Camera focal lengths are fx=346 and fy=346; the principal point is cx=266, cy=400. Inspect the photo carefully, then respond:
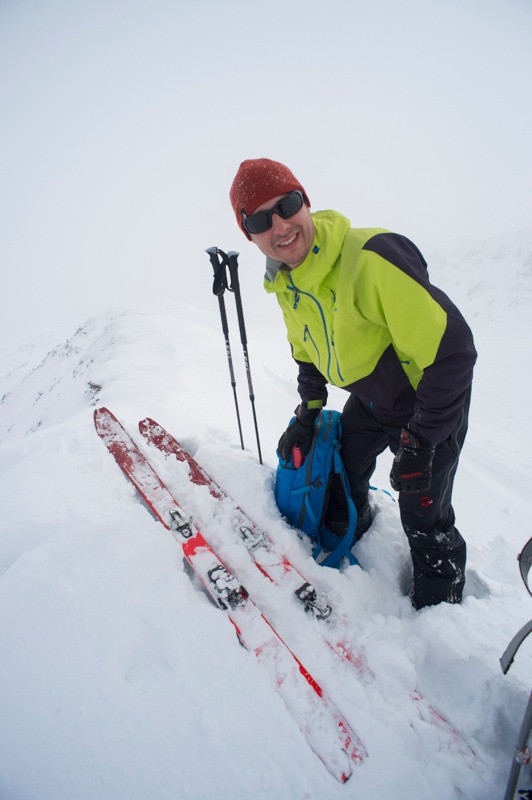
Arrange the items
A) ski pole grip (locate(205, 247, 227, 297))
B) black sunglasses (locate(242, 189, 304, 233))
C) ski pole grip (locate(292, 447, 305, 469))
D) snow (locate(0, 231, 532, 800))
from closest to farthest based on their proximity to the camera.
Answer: snow (locate(0, 231, 532, 800)), black sunglasses (locate(242, 189, 304, 233)), ski pole grip (locate(292, 447, 305, 469)), ski pole grip (locate(205, 247, 227, 297))

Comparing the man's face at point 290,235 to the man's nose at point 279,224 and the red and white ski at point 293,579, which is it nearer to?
the man's nose at point 279,224

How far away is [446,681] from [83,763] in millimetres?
1553

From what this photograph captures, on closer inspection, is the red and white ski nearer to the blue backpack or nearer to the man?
the blue backpack

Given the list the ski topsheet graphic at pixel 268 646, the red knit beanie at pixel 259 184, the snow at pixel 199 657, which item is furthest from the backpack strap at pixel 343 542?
the red knit beanie at pixel 259 184

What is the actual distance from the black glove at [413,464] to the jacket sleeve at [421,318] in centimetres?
19

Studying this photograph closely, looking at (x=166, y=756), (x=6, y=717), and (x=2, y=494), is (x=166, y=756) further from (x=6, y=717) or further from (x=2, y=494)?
(x=2, y=494)

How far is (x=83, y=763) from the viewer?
1.15 m

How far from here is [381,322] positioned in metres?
1.65

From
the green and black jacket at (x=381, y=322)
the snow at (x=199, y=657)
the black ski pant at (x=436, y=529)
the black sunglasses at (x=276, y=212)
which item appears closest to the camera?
the snow at (x=199, y=657)

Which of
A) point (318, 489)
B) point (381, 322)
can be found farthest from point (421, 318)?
point (318, 489)

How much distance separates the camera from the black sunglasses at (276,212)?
1.67 metres

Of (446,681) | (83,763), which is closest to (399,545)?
(446,681)

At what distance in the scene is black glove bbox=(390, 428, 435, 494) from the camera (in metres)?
1.74

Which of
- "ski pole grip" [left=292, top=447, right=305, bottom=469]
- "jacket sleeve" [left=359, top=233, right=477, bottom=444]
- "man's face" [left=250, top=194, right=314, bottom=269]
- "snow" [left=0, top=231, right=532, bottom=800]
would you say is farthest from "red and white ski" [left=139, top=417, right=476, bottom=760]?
"man's face" [left=250, top=194, right=314, bottom=269]
